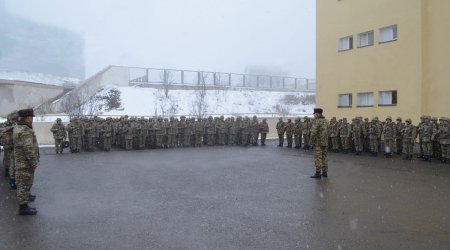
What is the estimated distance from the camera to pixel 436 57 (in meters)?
19.5

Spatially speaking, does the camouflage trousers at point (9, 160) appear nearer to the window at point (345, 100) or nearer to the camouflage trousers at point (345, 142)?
the camouflage trousers at point (345, 142)

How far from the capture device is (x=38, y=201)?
8.70 m

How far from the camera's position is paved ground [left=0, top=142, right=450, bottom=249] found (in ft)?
19.4

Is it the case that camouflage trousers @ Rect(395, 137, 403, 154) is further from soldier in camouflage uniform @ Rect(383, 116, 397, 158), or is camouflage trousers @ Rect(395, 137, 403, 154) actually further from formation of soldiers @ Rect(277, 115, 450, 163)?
soldier in camouflage uniform @ Rect(383, 116, 397, 158)

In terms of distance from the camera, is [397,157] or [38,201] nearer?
[38,201]

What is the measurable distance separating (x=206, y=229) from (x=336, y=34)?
817 inches

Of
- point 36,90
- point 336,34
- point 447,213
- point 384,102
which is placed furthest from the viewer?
point 36,90

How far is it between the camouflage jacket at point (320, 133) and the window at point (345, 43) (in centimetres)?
1367

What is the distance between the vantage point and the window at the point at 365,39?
2272 cm

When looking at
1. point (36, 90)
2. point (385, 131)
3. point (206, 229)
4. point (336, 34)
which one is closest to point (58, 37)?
point (36, 90)

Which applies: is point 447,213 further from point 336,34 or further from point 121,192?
point 336,34

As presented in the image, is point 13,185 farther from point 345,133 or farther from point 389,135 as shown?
point 389,135

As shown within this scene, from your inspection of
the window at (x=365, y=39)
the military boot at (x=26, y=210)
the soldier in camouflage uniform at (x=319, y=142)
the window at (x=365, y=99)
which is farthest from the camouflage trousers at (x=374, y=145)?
the military boot at (x=26, y=210)

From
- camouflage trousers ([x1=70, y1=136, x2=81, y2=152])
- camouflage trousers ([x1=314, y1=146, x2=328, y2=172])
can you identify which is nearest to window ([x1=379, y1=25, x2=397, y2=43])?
camouflage trousers ([x1=314, y1=146, x2=328, y2=172])
